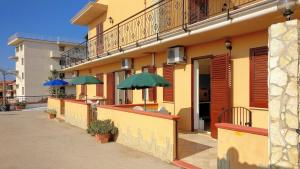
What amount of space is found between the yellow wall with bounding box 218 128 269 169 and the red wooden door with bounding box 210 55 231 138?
12.2ft

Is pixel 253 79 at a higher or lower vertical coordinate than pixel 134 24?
lower

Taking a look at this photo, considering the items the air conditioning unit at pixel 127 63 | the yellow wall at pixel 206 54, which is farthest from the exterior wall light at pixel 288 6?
the air conditioning unit at pixel 127 63

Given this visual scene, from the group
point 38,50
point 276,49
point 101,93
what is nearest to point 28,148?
point 276,49

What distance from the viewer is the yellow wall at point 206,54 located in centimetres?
827

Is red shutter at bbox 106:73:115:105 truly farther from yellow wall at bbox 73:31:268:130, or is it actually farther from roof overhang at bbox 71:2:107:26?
roof overhang at bbox 71:2:107:26

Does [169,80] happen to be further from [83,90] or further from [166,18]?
[83,90]

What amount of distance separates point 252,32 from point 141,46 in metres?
4.92

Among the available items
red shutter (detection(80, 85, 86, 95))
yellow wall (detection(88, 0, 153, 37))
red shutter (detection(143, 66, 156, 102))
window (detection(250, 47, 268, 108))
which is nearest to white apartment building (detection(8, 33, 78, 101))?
red shutter (detection(80, 85, 86, 95))

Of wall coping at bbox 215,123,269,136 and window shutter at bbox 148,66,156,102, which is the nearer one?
wall coping at bbox 215,123,269,136

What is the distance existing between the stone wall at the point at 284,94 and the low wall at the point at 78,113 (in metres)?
10.4

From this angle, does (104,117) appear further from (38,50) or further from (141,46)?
(38,50)

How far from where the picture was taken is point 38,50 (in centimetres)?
4994

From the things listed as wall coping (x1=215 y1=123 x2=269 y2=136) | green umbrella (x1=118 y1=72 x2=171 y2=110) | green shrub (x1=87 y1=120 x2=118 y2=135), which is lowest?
green shrub (x1=87 y1=120 x2=118 y2=135)

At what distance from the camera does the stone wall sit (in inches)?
162
